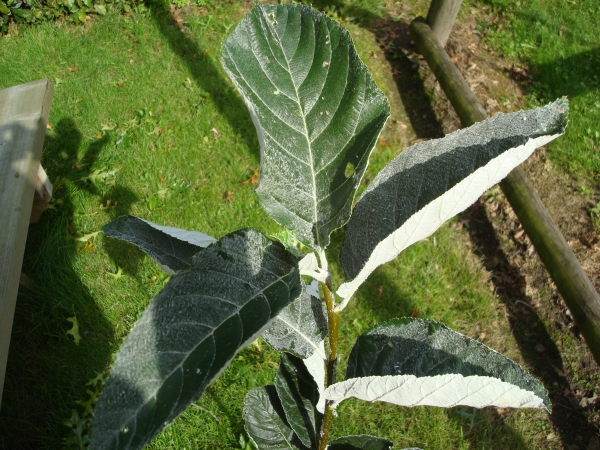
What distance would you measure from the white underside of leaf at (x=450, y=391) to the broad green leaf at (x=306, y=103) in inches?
12.5

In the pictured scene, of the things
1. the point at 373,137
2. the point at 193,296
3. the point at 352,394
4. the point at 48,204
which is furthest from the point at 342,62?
the point at 48,204

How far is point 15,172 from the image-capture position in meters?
2.63

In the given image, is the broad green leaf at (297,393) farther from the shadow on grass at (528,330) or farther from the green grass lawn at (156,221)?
the shadow on grass at (528,330)

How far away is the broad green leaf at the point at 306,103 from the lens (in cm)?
95

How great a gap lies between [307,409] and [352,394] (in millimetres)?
596

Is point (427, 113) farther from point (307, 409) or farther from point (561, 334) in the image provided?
point (307, 409)

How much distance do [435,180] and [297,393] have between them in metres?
0.90

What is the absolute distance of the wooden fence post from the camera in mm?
4609

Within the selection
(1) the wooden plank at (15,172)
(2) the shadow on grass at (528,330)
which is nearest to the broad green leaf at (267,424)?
(1) the wooden plank at (15,172)

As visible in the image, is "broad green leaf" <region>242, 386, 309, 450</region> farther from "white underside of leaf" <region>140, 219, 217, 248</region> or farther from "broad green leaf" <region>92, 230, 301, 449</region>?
"broad green leaf" <region>92, 230, 301, 449</region>

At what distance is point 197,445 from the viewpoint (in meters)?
2.75

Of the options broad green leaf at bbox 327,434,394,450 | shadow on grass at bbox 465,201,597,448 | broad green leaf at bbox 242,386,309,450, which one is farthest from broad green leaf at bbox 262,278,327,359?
shadow on grass at bbox 465,201,597,448

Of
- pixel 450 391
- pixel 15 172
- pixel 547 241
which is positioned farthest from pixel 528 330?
pixel 15 172

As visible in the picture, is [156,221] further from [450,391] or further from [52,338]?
[450,391]
